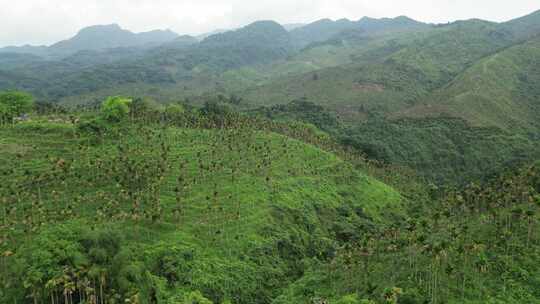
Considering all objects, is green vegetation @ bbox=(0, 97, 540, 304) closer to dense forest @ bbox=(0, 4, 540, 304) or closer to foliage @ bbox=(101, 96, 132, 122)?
dense forest @ bbox=(0, 4, 540, 304)

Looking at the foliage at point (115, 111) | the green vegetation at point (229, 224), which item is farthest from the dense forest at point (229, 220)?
the foliage at point (115, 111)

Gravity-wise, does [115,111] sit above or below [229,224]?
above

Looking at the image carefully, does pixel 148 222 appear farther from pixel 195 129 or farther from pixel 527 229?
pixel 527 229

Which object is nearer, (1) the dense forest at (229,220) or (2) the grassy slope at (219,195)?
(1) the dense forest at (229,220)

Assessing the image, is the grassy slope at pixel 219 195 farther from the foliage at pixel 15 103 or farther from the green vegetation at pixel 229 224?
the foliage at pixel 15 103

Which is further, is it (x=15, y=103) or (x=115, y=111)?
(x=15, y=103)

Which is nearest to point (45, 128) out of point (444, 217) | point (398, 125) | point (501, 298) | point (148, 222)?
point (148, 222)

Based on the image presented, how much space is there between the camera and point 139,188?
8288 cm

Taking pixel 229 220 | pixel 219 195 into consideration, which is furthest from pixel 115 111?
pixel 229 220

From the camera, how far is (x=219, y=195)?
84.6 metres

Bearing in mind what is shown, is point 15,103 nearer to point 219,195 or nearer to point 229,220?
point 219,195

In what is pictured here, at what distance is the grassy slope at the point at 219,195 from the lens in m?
68.2

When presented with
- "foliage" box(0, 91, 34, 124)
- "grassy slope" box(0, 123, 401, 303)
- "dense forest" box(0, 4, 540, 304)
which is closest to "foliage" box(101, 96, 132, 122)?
"dense forest" box(0, 4, 540, 304)

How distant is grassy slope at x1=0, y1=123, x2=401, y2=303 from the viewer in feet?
224
